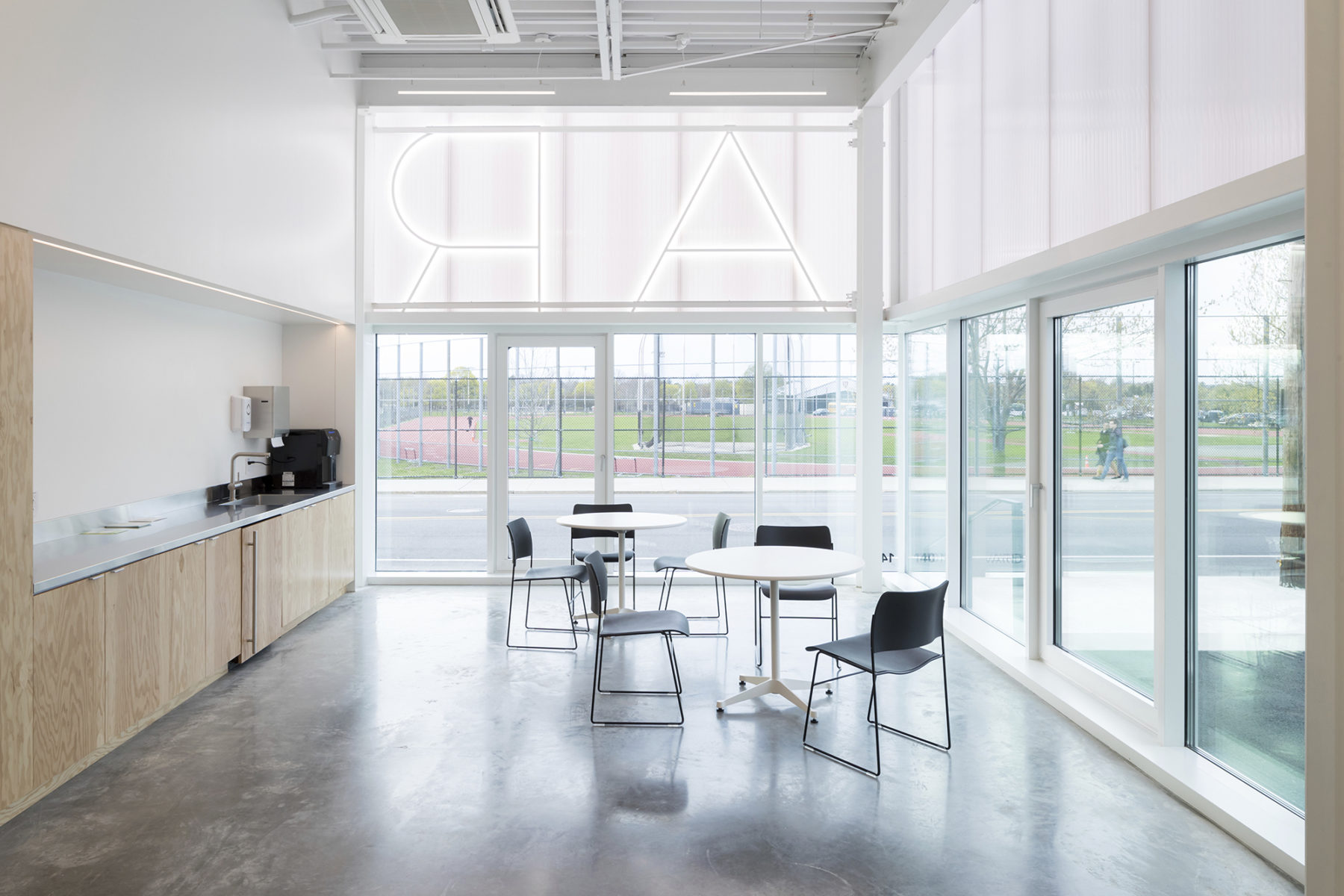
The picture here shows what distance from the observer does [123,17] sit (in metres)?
3.97

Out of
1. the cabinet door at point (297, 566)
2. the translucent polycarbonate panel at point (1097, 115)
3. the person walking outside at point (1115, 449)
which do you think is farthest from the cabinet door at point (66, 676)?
the translucent polycarbonate panel at point (1097, 115)

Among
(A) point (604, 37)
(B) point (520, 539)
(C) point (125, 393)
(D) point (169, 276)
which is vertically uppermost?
(A) point (604, 37)

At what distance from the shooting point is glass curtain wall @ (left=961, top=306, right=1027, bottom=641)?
554cm

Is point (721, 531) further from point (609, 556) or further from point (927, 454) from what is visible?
point (927, 454)

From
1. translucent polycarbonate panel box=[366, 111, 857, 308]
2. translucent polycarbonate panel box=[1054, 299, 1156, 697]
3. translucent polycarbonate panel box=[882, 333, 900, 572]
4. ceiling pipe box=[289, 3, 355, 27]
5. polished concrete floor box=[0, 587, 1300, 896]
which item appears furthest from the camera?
translucent polycarbonate panel box=[366, 111, 857, 308]

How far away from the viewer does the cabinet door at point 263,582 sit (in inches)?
210

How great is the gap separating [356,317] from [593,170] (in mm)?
2716

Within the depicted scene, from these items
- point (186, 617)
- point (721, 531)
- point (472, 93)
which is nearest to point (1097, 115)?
point (721, 531)

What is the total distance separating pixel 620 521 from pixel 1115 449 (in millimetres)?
3436

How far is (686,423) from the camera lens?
8.01 meters

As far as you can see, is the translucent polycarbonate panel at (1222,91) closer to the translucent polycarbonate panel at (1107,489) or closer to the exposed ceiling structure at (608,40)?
the translucent polycarbonate panel at (1107,489)

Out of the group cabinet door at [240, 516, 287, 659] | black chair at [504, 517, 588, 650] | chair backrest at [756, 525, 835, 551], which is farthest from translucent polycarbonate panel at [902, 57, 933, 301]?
cabinet door at [240, 516, 287, 659]

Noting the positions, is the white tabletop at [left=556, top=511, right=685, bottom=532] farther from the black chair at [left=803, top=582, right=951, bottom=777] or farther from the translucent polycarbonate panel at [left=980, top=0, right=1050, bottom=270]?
the translucent polycarbonate panel at [left=980, top=0, right=1050, bottom=270]

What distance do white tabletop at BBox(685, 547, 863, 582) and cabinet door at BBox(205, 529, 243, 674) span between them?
2885 mm
